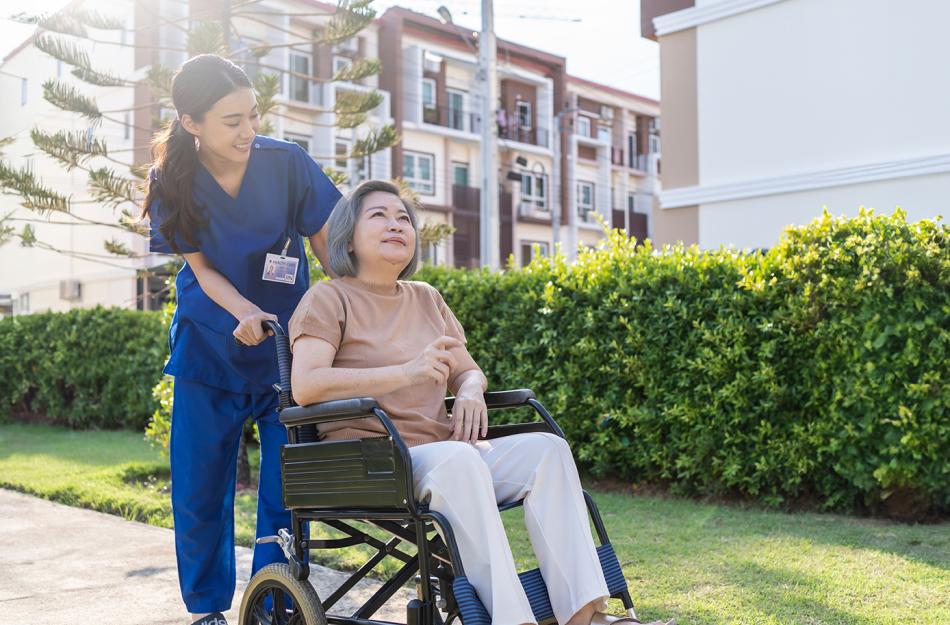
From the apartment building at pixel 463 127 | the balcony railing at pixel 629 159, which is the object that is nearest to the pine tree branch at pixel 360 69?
the apartment building at pixel 463 127

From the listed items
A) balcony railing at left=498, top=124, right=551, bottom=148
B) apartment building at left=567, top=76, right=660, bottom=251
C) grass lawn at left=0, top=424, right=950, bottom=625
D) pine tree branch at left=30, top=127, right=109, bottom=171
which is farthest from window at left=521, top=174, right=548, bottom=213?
grass lawn at left=0, top=424, right=950, bottom=625

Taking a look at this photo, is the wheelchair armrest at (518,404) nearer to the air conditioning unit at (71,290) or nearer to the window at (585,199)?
the air conditioning unit at (71,290)

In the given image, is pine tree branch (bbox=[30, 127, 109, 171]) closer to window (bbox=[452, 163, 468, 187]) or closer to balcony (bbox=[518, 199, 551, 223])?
window (bbox=[452, 163, 468, 187])

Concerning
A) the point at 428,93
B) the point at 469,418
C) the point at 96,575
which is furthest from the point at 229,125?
the point at 428,93

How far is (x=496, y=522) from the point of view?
6.96 feet

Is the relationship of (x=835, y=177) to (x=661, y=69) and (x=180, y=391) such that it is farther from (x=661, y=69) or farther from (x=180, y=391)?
(x=180, y=391)

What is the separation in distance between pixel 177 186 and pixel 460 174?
27921 mm

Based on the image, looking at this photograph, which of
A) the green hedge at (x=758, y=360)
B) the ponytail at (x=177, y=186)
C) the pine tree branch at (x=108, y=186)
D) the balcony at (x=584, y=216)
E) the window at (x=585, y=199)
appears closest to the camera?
the ponytail at (x=177, y=186)

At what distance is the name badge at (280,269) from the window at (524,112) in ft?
97.1

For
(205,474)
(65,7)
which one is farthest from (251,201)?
(65,7)

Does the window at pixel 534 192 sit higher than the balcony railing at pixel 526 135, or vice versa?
the balcony railing at pixel 526 135

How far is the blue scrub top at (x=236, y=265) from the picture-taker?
285cm

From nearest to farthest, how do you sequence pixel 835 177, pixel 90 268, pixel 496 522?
1. pixel 496 522
2. pixel 835 177
3. pixel 90 268

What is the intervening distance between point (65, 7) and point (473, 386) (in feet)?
24.3
